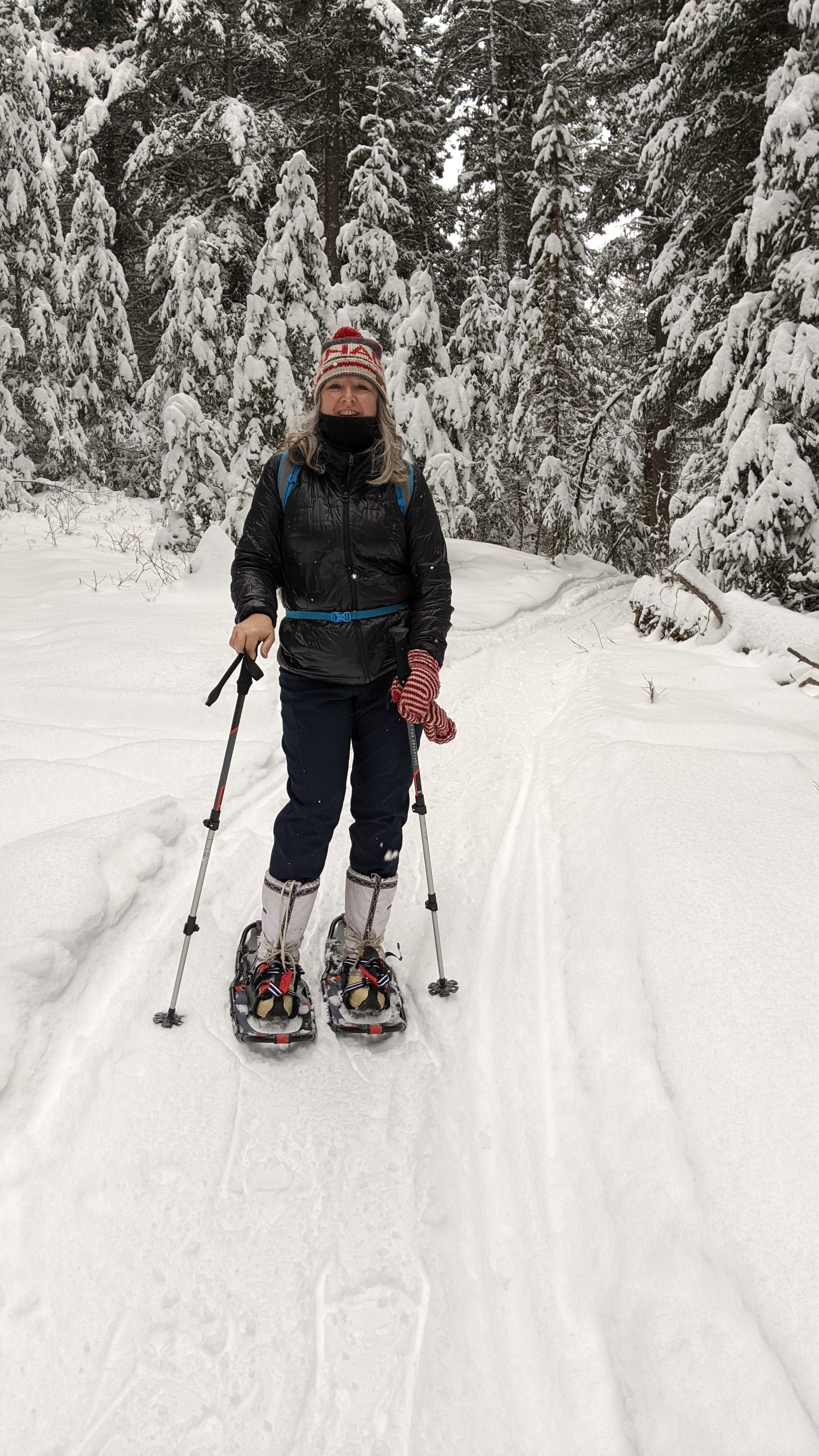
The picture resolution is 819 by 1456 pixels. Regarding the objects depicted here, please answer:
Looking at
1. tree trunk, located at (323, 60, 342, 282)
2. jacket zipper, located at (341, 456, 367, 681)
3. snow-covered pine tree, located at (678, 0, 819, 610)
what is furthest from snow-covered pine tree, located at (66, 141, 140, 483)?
jacket zipper, located at (341, 456, 367, 681)

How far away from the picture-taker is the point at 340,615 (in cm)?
300

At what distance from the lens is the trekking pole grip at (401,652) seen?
3.02 m

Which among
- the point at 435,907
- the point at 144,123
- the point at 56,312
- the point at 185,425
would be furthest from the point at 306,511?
the point at 144,123

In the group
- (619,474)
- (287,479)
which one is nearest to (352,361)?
(287,479)

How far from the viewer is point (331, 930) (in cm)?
360

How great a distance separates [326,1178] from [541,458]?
16994 millimetres

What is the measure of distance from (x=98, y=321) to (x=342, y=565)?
18112 millimetres

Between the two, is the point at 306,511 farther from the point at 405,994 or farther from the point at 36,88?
the point at 36,88

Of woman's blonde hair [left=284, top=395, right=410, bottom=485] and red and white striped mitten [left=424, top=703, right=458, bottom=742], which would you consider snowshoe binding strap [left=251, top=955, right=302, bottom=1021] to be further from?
woman's blonde hair [left=284, top=395, right=410, bottom=485]

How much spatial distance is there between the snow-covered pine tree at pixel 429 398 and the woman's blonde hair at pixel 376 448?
34.1ft

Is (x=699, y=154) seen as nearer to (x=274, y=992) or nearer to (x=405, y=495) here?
(x=405, y=495)

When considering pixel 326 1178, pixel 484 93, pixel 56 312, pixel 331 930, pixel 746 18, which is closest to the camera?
pixel 326 1178

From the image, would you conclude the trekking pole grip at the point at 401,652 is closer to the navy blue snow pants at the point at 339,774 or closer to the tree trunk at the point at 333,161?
the navy blue snow pants at the point at 339,774

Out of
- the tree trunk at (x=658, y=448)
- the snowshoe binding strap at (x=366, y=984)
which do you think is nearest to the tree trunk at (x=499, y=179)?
the tree trunk at (x=658, y=448)
